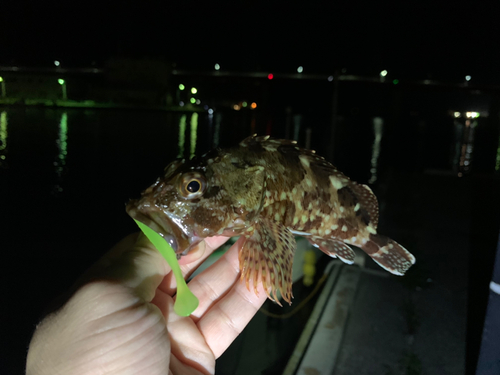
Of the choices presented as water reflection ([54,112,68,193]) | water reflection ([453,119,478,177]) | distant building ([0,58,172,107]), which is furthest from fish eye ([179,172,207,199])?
distant building ([0,58,172,107])

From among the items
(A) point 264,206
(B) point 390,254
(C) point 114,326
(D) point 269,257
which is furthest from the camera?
(B) point 390,254

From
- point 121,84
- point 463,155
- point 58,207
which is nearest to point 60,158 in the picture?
point 58,207

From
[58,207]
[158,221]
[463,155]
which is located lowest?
[58,207]

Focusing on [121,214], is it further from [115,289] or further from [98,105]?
[98,105]

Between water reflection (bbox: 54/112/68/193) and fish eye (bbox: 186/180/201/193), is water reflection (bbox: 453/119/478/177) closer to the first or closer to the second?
fish eye (bbox: 186/180/201/193)

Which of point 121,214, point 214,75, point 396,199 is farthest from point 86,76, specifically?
point 396,199

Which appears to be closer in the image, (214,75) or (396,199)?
(396,199)

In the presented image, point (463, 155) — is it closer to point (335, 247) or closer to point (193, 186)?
point (335, 247)
